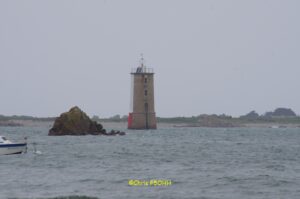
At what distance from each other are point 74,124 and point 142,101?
20.1 m

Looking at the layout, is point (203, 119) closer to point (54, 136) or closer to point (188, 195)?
point (54, 136)

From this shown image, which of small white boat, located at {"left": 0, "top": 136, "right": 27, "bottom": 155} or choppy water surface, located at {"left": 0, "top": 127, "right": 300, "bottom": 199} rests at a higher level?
small white boat, located at {"left": 0, "top": 136, "right": 27, "bottom": 155}

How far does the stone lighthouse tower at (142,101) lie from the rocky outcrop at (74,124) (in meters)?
14.7

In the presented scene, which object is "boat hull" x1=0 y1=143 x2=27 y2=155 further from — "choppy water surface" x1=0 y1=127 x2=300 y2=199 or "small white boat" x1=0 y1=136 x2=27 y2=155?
"choppy water surface" x1=0 y1=127 x2=300 y2=199

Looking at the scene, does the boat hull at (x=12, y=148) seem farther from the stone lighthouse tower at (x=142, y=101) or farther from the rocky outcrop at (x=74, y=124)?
the stone lighthouse tower at (x=142, y=101)

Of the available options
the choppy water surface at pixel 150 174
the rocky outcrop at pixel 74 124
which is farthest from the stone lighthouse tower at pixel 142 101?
the choppy water surface at pixel 150 174

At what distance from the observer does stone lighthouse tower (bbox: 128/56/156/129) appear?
369 ft

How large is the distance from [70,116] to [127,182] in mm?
56014

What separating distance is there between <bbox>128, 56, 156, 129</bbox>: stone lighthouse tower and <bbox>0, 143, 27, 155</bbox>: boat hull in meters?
58.0

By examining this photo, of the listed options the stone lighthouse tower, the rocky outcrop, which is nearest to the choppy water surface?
the rocky outcrop

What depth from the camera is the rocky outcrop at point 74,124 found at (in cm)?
9102

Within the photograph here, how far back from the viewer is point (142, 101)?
368 ft

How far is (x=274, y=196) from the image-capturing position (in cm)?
3188

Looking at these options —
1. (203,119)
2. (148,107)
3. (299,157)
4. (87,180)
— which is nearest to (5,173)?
(87,180)
